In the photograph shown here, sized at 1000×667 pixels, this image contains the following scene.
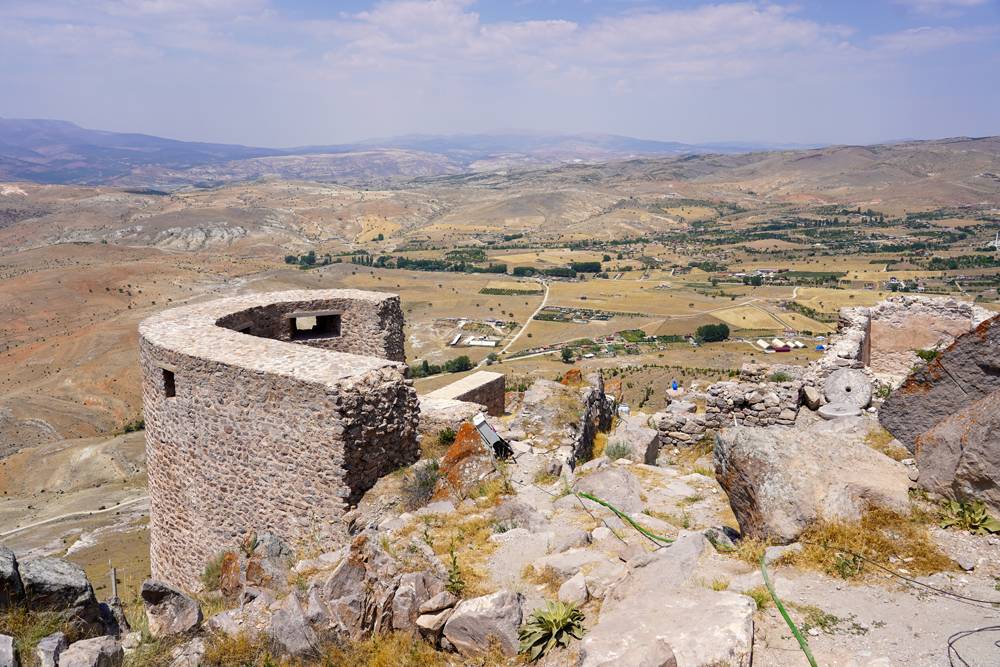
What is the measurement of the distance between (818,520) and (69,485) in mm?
37324

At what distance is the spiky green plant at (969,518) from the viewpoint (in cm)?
632

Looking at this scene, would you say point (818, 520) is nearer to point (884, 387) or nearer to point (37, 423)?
point (884, 387)

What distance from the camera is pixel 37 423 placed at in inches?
1796

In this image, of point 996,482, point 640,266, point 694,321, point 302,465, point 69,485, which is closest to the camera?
point 996,482

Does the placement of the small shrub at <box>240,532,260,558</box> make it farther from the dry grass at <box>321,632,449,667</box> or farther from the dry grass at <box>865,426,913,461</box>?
the dry grass at <box>865,426,913,461</box>

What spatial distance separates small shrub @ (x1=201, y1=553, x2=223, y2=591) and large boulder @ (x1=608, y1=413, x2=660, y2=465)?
7.29 m

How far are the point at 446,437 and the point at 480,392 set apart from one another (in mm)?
3717

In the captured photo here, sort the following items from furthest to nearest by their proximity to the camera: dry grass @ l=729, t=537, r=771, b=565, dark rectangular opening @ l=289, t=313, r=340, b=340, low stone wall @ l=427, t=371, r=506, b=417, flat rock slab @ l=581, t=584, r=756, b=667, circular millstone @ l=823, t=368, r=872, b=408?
dark rectangular opening @ l=289, t=313, r=340, b=340
low stone wall @ l=427, t=371, r=506, b=417
circular millstone @ l=823, t=368, r=872, b=408
dry grass @ l=729, t=537, r=771, b=565
flat rock slab @ l=581, t=584, r=756, b=667

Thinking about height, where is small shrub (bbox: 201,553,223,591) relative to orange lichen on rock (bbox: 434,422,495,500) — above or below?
below

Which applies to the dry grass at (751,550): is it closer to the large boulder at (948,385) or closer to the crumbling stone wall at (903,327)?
the large boulder at (948,385)

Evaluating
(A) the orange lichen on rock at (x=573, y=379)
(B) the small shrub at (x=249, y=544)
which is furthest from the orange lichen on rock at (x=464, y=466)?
(A) the orange lichen on rock at (x=573, y=379)

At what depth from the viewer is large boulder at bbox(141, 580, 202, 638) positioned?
7188 millimetres

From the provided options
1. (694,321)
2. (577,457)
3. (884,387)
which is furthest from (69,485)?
(694,321)

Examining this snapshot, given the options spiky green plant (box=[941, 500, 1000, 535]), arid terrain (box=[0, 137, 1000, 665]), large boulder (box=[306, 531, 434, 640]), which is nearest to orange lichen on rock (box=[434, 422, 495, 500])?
large boulder (box=[306, 531, 434, 640])
